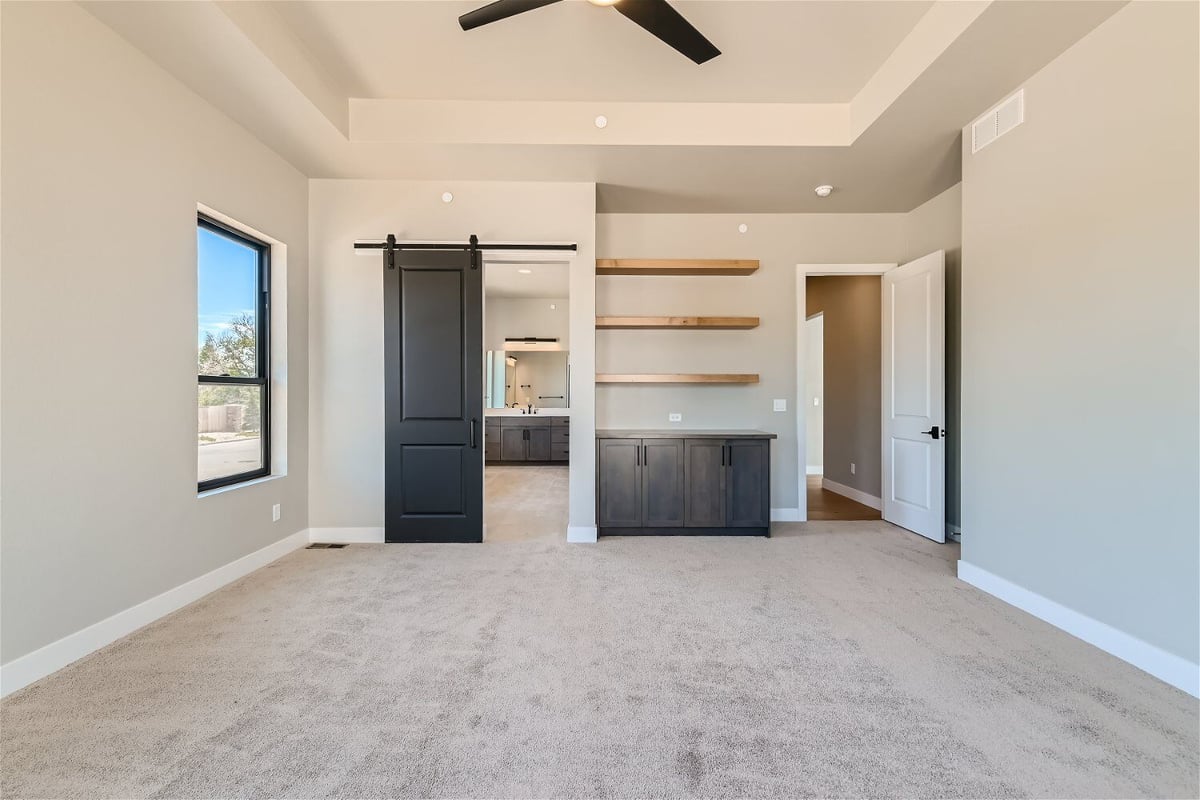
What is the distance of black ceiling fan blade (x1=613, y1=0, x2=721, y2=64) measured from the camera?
2.07 meters

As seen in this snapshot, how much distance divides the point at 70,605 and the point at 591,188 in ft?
13.0

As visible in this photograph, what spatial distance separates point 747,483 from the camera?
398cm

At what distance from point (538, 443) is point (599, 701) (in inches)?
241

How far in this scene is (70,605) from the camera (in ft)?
6.96

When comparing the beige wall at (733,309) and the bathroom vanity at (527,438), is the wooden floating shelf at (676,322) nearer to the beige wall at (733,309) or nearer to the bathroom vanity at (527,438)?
the beige wall at (733,309)

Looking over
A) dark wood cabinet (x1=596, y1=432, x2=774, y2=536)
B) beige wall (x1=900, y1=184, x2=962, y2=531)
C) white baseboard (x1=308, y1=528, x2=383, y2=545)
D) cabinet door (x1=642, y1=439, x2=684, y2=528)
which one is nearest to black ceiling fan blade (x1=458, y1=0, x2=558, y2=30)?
dark wood cabinet (x1=596, y1=432, x2=774, y2=536)

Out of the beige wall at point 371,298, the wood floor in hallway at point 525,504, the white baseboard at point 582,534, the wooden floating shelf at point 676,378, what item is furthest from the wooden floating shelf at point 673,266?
the wood floor in hallway at point 525,504

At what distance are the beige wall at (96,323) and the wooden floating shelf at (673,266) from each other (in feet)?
9.10

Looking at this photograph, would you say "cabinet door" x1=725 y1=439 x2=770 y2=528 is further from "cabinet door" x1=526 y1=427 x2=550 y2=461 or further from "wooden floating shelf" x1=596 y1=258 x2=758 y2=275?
"cabinet door" x1=526 y1=427 x2=550 y2=461

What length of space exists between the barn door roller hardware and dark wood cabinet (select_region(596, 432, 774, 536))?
1620 mm

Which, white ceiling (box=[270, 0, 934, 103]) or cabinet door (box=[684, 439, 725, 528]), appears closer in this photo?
white ceiling (box=[270, 0, 934, 103])

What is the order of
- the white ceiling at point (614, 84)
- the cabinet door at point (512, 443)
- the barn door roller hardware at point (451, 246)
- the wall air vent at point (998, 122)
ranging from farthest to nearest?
the cabinet door at point (512, 443), the barn door roller hardware at point (451, 246), the wall air vent at point (998, 122), the white ceiling at point (614, 84)

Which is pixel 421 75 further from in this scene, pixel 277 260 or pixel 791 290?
pixel 791 290

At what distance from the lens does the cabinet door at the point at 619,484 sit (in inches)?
156
